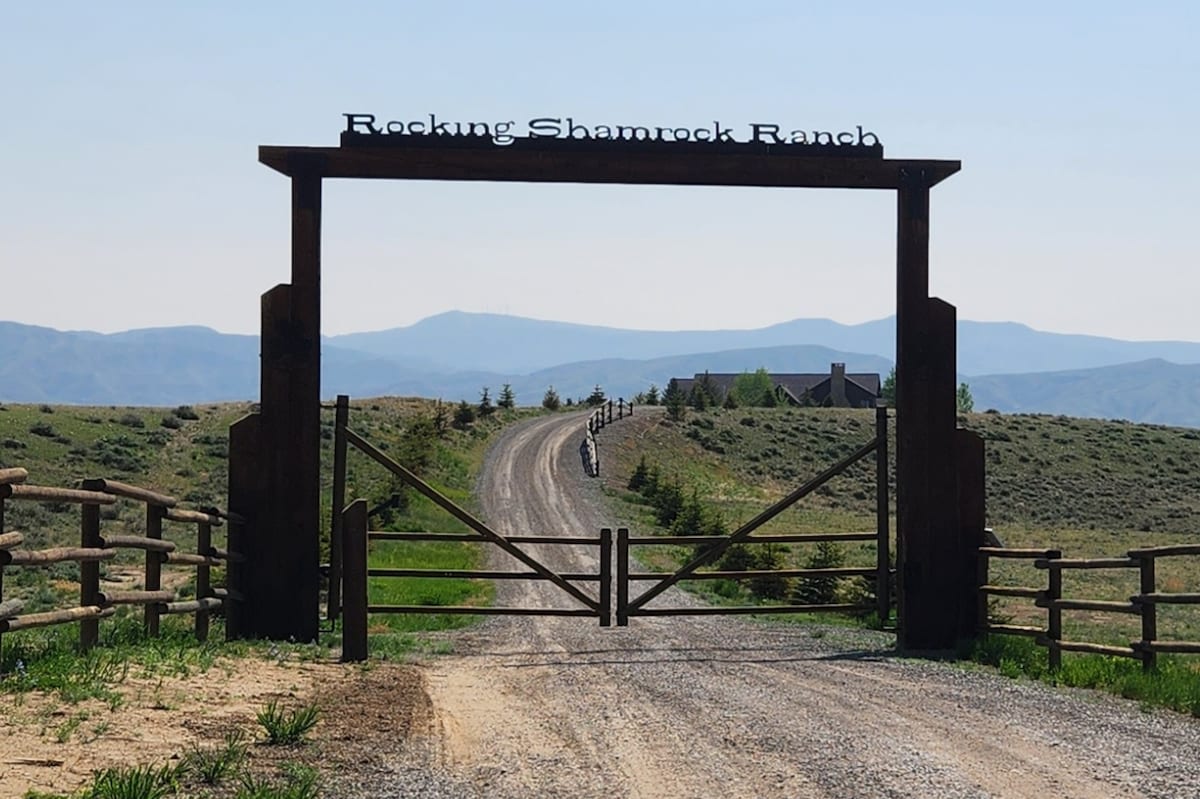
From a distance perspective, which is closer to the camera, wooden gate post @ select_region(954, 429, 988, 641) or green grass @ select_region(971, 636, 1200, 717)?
green grass @ select_region(971, 636, 1200, 717)

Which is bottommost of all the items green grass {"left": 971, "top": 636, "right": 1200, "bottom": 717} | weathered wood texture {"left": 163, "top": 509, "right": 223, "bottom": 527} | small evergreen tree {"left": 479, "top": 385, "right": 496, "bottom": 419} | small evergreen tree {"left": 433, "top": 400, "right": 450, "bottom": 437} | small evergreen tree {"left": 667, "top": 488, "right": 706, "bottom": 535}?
small evergreen tree {"left": 667, "top": 488, "right": 706, "bottom": 535}

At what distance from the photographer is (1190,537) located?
4916 cm

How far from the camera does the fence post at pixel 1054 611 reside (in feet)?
40.8

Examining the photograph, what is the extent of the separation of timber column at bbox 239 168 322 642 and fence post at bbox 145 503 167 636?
5.50 ft

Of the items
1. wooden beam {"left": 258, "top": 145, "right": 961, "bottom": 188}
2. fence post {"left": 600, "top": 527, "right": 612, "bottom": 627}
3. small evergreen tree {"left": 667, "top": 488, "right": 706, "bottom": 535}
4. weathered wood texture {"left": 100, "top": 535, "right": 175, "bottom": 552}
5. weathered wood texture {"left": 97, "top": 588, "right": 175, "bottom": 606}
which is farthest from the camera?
small evergreen tree {"left": 667, "top": 488, "right": 706, "bottom": 535}

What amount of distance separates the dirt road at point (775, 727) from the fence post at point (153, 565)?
236cm

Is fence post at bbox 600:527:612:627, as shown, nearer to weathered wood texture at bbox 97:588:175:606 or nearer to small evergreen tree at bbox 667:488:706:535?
weathered wood texture at bbox 97:588:175:606

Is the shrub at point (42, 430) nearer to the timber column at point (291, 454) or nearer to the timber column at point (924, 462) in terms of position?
the timber column at point (291, 454)

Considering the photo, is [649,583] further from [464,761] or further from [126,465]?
[126,465]

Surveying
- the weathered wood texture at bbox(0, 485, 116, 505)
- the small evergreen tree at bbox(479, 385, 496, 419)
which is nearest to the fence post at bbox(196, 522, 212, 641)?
the weathered wood texture at bbox(0, 485, 116, 505)

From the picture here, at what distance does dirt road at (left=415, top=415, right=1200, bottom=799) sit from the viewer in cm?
739

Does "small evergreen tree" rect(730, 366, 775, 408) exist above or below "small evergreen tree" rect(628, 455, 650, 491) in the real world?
above

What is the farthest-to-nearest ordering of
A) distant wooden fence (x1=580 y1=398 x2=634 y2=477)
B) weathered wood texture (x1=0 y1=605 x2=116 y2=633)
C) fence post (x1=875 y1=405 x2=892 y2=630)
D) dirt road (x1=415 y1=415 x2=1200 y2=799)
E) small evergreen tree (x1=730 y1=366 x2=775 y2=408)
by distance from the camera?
small evergreen tree (x1=730 y1=366 x2=775 y2=408)
distant wooden fence (x1=580 y1=398 x2=634 y2=477)
fence post (x1=875 y1=405 x2=892 y2=630)
weathered wood texture (x1=0 y1=605 x2=116 y2=633)
dirt road (x1=415 y1=415 x2=1200 y2=799)

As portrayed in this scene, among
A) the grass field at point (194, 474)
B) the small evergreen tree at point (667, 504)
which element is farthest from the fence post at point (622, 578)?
the small evergreen tree at point (667, 504)
